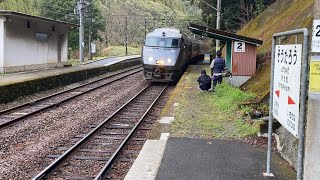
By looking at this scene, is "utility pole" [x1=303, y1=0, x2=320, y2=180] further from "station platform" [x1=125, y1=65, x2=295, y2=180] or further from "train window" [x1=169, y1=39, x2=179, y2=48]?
"train window" [x1=169, y1=39, x2=179, y2=48]

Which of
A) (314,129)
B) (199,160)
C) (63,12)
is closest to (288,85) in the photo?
(314,129)

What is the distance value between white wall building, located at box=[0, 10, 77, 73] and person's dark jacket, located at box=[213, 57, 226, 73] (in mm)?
10917

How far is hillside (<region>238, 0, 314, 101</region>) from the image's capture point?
13.6 meters

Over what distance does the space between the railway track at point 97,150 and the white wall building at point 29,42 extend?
10810 mm

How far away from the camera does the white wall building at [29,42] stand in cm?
2130

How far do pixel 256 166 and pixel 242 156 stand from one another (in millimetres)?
631

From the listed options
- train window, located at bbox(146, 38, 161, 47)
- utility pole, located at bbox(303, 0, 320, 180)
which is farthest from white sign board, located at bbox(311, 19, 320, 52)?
train window, located at bbox(146, 38, 161, 47)

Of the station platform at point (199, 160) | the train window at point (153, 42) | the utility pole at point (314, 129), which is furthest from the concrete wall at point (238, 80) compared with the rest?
the utility pole at point (314, 129)

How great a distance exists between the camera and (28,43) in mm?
23953

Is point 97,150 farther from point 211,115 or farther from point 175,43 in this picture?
point 175,43

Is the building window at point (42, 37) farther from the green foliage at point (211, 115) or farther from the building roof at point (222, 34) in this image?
the green foliage at point (211, 115)

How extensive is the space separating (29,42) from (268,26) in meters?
13.4

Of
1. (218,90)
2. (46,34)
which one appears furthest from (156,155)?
(46,34)

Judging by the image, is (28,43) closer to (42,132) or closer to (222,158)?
(42,132)
